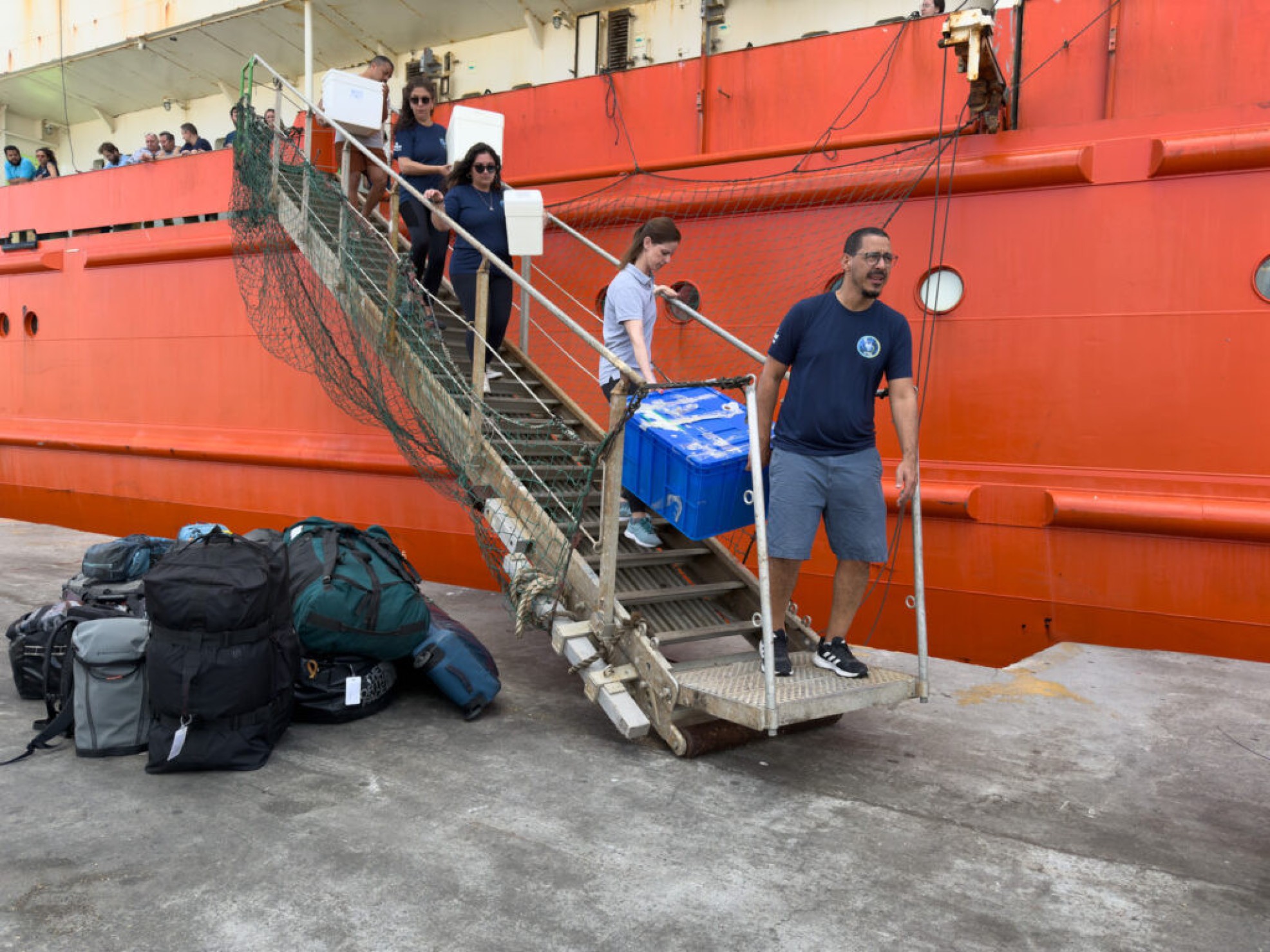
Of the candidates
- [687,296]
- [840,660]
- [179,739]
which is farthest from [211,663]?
[687,296]

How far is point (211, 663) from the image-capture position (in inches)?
111

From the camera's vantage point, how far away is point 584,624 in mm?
3457

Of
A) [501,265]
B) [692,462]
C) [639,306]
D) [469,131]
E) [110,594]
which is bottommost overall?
[110,594]

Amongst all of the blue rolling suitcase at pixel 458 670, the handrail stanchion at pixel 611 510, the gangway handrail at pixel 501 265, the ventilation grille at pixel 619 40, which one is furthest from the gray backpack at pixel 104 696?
the ventilation grille at pixel 619 40

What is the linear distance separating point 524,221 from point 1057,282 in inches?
104

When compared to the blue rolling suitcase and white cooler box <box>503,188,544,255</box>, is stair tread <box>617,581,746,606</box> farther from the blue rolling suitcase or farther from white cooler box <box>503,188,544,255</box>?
white cooler box <box>503,188,544,255</box>

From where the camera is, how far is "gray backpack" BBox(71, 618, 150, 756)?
2982mm

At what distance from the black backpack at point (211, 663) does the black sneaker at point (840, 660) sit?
5.90 feet

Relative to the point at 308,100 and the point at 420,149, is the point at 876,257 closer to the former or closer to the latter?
the point at 420,149

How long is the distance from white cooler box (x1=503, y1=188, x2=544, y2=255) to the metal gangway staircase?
197 mm

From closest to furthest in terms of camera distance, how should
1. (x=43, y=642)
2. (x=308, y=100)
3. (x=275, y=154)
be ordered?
(x=43, y=642)
(x=308, y=100)
(x=275, y=154)

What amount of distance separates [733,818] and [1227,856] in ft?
4.33

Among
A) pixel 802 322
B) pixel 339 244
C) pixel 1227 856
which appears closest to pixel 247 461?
pixel 339 244

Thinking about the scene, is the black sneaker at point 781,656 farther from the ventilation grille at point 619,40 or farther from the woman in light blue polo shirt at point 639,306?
the ventilation grille at point 619,40
